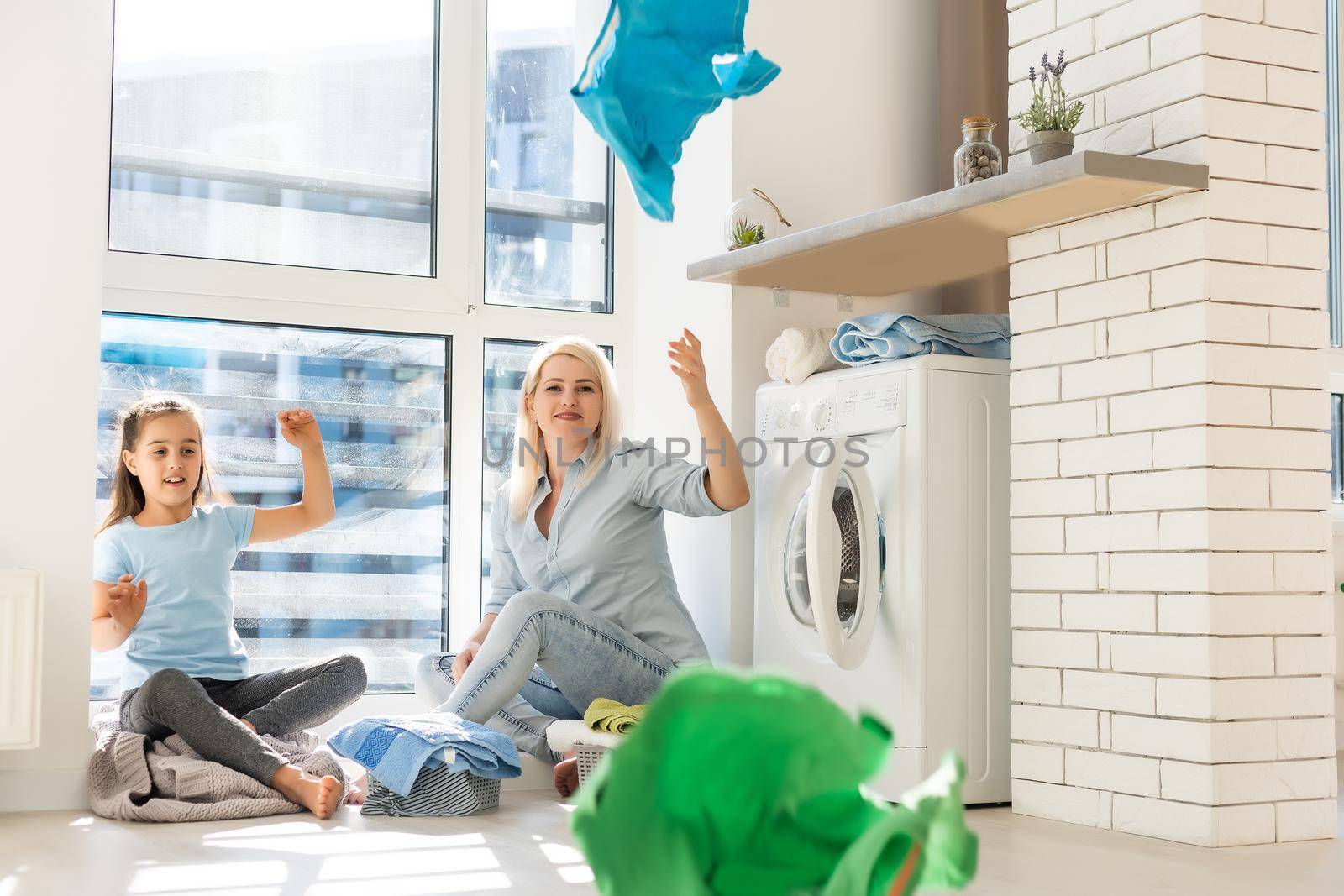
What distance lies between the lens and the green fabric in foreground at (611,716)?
2545 millimetres

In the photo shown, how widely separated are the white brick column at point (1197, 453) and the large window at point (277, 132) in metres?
1.65

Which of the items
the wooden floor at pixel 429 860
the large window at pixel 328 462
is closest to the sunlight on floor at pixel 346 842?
the wooden floor at pixel 429 860

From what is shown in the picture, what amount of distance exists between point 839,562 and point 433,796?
88 centimetres

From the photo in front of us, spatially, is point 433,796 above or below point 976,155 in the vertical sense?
below

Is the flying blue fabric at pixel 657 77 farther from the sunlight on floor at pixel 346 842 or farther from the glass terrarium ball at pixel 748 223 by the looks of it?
the glass terrarium ball at pixel 748 223

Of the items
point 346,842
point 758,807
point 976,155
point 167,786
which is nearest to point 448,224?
point 976,155

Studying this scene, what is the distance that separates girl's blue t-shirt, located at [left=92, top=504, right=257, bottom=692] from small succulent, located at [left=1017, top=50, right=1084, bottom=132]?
5.95 ft

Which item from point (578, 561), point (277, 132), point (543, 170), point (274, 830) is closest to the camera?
point (274, 830)

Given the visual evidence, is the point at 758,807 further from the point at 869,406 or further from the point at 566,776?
the point at 566,776

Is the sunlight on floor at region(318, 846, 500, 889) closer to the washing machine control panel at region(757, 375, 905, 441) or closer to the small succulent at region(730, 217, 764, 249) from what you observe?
the washing machine control panel at region(757, 375, 905, 441)

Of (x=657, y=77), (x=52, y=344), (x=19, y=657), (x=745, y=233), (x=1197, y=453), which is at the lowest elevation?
(x=19, y=657)

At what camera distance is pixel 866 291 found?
310 centimetres

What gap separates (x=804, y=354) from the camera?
2.81 metres

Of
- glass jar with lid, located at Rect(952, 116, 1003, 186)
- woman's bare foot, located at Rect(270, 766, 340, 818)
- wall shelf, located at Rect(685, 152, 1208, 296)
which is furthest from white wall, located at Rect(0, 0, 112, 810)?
glass jar with lid, located at Rect(952, 116, 1003, 186)
